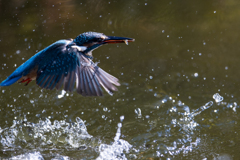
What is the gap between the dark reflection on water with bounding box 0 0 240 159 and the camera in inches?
95.5

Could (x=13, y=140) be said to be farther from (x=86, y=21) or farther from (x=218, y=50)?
(x=218, y=50)

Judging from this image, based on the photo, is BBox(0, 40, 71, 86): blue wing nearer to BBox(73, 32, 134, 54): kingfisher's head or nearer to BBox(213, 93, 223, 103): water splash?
BBox(73, 32, 134, 54): kingfisher's head

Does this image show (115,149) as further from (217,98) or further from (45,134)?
(217,98)

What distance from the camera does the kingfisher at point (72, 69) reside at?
2.12 metres

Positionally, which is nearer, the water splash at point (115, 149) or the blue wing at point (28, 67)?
the water splash at point (115, 149)

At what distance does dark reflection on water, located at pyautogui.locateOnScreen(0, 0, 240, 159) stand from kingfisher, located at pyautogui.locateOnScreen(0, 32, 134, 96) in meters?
0.50

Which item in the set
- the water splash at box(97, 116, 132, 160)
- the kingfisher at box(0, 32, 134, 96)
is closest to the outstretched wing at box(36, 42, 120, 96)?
the kingfisher at box(0, 32, 134, 96)

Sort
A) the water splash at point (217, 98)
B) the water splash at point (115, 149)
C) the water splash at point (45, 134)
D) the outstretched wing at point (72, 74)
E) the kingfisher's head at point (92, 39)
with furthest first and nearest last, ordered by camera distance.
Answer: the water splash at point (217, 98) → the water splash at point (45, 134) → the kingfisher's head at point (92, 39) → the water splash at point (115, 149) → the outstretched wing at point (72, 74)

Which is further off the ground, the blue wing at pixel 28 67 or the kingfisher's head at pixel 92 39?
the kingfisher's head at pixel 92 39

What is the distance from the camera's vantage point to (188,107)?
3.04 m

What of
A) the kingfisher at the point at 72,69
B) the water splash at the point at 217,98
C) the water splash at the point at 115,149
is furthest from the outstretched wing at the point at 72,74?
the water splash at the point at 217,98

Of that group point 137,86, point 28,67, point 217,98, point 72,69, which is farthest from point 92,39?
point 217,98

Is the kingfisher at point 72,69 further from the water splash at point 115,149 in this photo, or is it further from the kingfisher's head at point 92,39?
the water splash at point 115,149

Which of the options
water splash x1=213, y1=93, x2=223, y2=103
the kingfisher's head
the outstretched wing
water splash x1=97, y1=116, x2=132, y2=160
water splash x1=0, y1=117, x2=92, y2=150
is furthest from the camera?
water splash x1=213, y1=93, x2=223, y2=103
